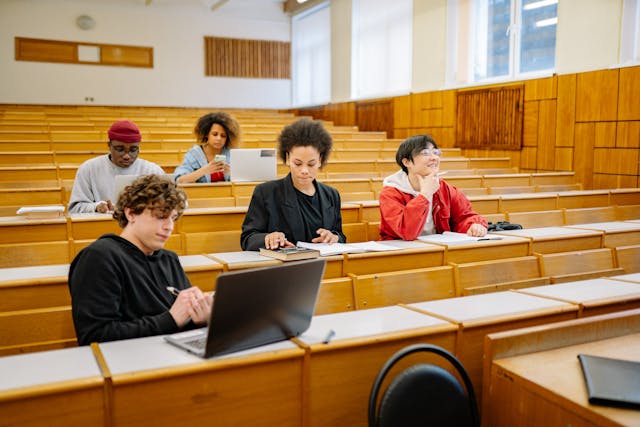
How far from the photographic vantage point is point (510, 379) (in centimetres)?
120

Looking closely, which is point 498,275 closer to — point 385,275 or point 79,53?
point 385,275

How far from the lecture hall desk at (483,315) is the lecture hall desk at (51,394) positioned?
0.79m

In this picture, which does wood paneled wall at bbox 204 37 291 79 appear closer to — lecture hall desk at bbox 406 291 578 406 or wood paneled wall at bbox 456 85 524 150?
wood paneled wall at bbox 456 85 524 150

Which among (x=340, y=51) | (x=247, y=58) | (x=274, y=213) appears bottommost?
(x=274, y=213)

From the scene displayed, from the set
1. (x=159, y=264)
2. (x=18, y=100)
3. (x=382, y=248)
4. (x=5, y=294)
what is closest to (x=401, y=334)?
(x=159, y=264)

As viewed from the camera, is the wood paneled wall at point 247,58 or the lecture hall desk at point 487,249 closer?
the lecture hall desk at point 487,249

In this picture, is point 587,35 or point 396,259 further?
point 587,35

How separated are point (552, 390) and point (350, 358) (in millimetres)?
399

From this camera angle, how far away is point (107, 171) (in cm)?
256

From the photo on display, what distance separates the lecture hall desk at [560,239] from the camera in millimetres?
2299

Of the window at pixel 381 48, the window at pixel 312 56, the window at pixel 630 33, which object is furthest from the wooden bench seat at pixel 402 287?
the window at pixel 312 56

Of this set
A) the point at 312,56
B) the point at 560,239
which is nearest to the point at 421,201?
the point at 560,239

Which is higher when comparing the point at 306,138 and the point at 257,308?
the point at 306,138

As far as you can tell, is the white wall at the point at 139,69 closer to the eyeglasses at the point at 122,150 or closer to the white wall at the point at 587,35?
the white wall at the point at 587,35
